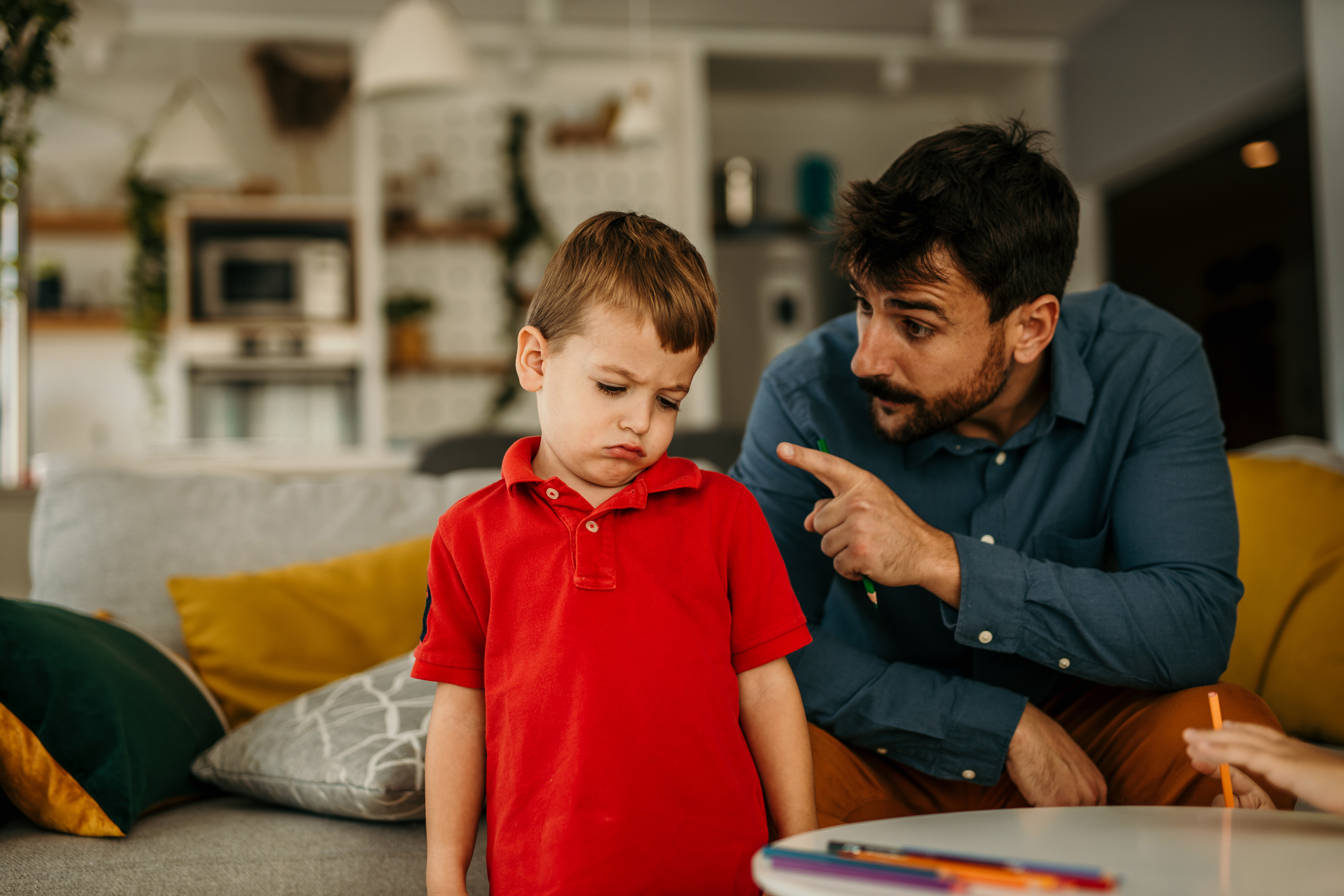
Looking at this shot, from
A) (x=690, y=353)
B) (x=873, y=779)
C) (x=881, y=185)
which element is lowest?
(x=873, y=779)

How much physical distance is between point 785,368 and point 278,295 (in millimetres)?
4049

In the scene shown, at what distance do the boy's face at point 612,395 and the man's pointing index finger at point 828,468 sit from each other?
0.18 meters

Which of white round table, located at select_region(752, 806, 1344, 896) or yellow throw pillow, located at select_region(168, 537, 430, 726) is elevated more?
yellow throw pillow, located at select_region(168, 537, 430, 726)

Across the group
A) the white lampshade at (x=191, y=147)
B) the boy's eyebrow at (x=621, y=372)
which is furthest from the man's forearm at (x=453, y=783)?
the white lampshade at (x=191, y=147)

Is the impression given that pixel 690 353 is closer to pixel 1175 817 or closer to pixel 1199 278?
pixel 1175 817

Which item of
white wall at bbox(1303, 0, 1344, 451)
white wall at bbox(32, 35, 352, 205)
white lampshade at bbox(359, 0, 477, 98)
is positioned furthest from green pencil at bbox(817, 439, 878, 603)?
white wall at bbox(32, 35, 352, 205)

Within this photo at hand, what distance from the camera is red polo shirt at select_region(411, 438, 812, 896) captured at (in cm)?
95

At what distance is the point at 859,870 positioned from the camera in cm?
68

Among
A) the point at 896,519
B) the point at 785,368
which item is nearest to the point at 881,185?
the point at 785,368

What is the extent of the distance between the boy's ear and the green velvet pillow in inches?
25.6

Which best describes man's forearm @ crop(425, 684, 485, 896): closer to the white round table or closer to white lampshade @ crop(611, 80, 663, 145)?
the white round table

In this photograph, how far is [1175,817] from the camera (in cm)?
88

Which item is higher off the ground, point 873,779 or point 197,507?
point 197,507

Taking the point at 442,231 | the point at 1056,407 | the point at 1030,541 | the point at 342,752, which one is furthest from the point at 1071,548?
the point at 442,231
